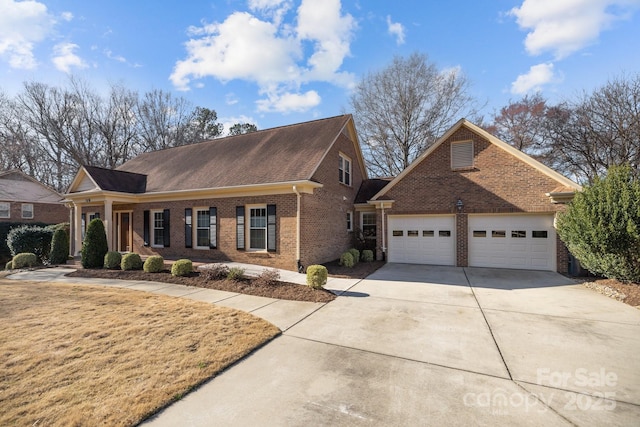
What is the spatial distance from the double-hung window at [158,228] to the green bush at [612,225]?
1660cm

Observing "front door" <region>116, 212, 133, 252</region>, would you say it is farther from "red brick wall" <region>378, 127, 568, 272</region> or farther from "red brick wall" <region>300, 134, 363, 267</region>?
"red brick wall" <region>378, 127, 568, 272</region>

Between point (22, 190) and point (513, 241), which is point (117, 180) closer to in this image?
point (22, 190)

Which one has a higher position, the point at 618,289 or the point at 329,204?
the point at 329,204

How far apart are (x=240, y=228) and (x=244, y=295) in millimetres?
4696

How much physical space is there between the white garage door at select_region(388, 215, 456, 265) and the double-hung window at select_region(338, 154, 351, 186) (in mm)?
3105

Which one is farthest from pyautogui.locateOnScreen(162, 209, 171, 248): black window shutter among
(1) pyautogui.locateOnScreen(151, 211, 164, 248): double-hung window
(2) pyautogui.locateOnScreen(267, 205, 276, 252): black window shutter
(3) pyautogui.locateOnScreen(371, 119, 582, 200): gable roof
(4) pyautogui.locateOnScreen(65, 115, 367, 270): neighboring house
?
(3) pyautogui.locateOnScreen(371, 119, 582, 200): gable roof

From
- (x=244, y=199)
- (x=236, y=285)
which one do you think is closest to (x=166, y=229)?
(x=244, y=199)

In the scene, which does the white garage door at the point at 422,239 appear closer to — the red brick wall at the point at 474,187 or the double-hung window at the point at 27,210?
the red brick wall at the point at 474,187

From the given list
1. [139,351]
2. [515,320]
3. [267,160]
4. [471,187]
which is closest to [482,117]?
[471,187]

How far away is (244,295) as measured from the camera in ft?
25.0

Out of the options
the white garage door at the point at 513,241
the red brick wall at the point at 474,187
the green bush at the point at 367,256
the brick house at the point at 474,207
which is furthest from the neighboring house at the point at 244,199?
the white garage door at the point at 513,241

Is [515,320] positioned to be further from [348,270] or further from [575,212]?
[348,270]

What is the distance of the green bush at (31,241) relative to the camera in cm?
1448

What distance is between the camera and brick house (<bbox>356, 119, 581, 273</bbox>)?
1075 centimetres
